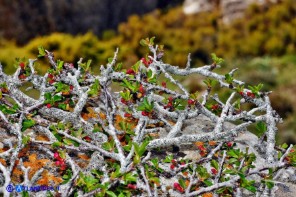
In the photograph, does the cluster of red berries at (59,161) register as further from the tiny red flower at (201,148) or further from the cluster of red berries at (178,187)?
the tiny red flower at (201,148)

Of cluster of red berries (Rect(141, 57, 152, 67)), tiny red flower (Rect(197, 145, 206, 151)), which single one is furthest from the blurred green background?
tiny red flower (Rect(197, 145, 206, 151))

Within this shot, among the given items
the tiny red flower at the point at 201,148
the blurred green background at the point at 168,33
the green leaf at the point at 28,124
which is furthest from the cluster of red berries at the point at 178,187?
the blurred green background at the point at 168,33

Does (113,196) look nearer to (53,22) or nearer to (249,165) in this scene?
(249,165)

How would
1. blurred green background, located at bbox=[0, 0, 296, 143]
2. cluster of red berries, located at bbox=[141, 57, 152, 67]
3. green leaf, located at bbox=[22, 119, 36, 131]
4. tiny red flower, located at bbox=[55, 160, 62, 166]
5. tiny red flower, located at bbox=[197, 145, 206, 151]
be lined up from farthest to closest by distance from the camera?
blurred green background, located at bbox=[0, 0, 296, 143]
cluster of red berries, located at bbox=[141, 57, 152, 67]
tiny red flower, located at bbox=[197, 145, 206, 151]
green leaf, located at bbox=[22, 119, 36, 131]
tiny red flower, located at bbox=[55, 160, 62, 166]

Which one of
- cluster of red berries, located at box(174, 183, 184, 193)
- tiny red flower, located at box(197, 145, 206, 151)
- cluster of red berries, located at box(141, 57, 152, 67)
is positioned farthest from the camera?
cluster of red berries, located at box(141, 57, 152, 67)

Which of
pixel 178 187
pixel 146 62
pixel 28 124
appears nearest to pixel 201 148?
pixel 178 187

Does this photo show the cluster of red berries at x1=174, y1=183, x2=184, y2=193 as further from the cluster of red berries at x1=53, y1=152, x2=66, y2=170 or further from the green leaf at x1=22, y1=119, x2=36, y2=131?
the green leaf at x1=22, y1=119, x2=36, y2=131


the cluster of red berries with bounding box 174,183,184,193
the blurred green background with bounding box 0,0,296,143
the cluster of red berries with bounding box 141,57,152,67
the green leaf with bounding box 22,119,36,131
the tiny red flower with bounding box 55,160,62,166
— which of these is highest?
the blurred green background with bounding box 0,0,296,143

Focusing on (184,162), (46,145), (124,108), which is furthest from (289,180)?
(46,145)

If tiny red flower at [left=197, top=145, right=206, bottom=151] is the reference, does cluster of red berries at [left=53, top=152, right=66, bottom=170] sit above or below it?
below
